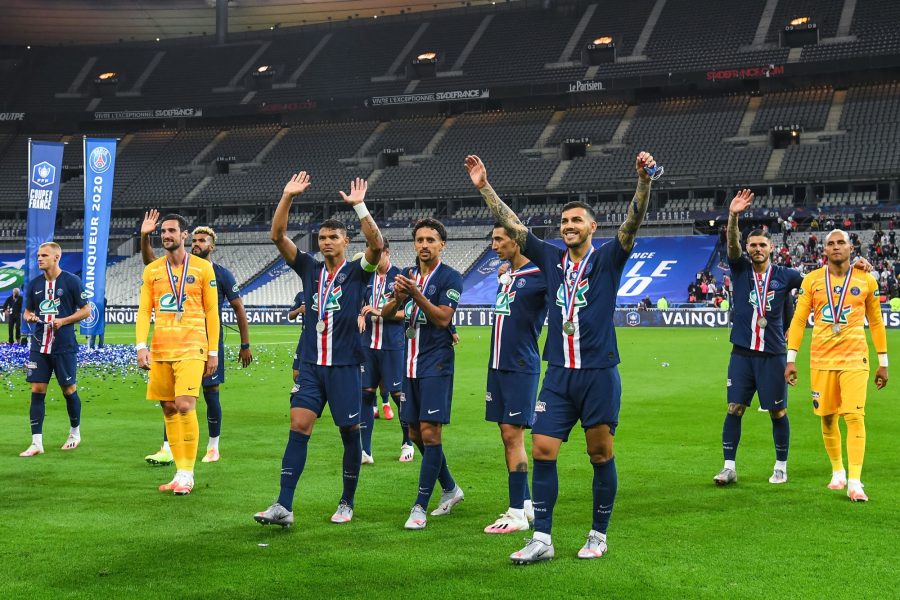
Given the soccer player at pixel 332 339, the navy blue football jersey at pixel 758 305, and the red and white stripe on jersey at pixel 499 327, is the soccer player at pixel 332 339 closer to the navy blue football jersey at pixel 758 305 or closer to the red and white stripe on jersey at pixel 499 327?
the red and white stripe on jersey at pixel 499 327

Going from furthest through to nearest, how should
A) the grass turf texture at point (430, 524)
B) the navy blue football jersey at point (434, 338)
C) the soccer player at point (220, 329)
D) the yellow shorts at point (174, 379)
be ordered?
1. the soccer player at point (220, 329)
2. the yellow shorts at point (174, 379)
3. the navy blue football jersey at point (434, 338)
4. the grass turf texture at point (430, 524)

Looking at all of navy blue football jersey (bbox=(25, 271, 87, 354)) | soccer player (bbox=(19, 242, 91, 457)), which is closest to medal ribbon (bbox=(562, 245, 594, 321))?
soccer player (bbox=(19, 242, 91, 457))

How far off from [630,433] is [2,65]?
67.3m

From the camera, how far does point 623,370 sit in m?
21.0

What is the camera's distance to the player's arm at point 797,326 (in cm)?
883

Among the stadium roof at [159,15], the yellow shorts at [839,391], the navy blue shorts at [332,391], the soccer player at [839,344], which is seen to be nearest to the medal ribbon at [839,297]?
the soccer player at [839,344]

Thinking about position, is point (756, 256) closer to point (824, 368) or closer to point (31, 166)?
point (824, 368)

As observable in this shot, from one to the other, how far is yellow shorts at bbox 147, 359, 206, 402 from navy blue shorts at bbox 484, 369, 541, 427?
2.83m

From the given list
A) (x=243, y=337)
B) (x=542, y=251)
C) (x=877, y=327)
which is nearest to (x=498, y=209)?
(x=542, y=251)

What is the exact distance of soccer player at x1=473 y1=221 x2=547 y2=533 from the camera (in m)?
→ 7.38

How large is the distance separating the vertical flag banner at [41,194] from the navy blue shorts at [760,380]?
54.4 feet

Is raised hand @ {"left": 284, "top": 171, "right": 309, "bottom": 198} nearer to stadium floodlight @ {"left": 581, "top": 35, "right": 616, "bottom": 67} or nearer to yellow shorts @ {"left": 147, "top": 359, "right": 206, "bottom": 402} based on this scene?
yellow shorts @ {"left": 147, "top": 359, "right": 206, "bottom": 402}

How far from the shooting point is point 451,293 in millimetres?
7926

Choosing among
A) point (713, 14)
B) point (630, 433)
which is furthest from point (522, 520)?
point (713, 14)
